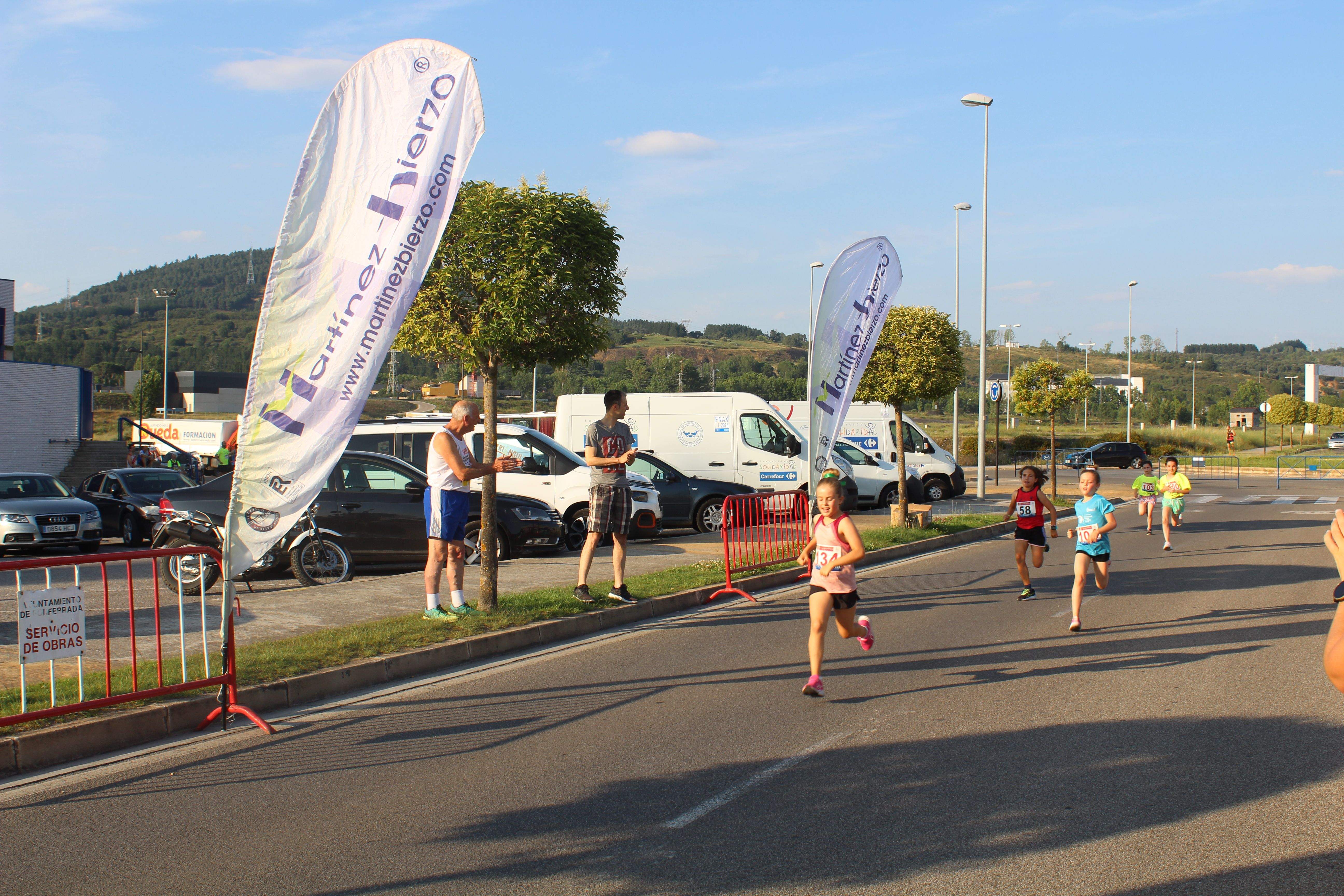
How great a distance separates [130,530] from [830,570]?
51.5ft

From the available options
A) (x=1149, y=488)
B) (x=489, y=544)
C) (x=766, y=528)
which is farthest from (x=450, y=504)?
(x=1149, y=488)

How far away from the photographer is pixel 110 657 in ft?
21.7

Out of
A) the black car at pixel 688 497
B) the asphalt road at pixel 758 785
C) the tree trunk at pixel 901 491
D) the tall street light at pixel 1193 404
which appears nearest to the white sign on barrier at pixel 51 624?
the asphalt road at pixel 758 785

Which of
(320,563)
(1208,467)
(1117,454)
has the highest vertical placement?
(320,563)

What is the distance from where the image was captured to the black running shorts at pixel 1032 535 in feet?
35.7

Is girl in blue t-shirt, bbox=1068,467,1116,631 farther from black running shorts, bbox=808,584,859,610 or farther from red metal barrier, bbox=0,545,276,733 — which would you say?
red metal barrier, bbox=0,545,276,733

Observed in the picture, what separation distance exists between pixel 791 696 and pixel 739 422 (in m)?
15.1

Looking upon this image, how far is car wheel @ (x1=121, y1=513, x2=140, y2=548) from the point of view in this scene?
17953 mm

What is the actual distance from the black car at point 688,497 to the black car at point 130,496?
8.24m

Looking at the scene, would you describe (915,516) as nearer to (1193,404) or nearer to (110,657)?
(110,657)

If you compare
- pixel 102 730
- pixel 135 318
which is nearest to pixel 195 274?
pixel 135 318

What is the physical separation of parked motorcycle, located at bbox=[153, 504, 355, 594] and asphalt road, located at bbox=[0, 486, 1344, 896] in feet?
13.6

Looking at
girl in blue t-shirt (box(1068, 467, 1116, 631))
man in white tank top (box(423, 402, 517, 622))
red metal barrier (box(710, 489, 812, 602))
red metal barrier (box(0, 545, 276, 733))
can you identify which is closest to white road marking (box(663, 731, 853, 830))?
red metal barrier (box(0, 545, 276, 733))

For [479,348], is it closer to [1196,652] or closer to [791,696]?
[791,696]
